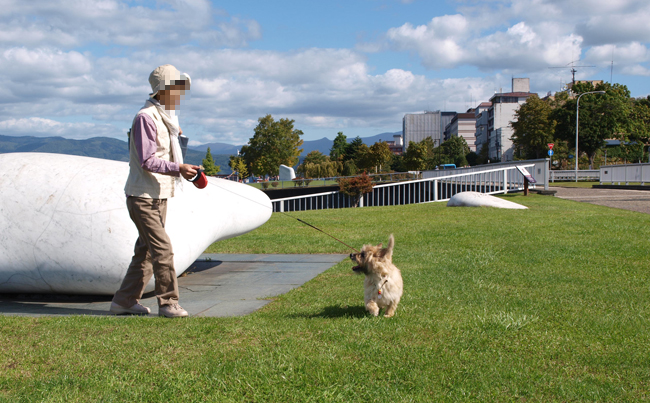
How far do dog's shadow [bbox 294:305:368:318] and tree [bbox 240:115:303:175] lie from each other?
5701cm

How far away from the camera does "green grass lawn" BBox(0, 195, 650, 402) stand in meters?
2.95

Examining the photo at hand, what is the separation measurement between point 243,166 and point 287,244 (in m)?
74.3

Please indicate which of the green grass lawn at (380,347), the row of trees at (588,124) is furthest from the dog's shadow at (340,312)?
the row of trees at (588,124)

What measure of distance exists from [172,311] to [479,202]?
13.4m

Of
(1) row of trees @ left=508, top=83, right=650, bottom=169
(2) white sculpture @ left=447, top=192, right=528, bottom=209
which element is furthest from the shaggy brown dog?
(1) row of trees @ left=508, top=83, right=650, bottom=169

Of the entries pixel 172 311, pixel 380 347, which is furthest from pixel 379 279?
pixel 172 311

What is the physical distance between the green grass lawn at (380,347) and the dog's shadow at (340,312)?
0.02 m

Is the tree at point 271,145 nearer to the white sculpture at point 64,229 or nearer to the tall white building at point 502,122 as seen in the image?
the white sculpture at point 64,229

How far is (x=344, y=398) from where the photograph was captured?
2.85 m

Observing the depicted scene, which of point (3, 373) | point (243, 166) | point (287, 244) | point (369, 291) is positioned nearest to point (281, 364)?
point (369, 291)

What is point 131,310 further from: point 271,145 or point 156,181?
point 271,145

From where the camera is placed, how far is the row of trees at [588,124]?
58.8m

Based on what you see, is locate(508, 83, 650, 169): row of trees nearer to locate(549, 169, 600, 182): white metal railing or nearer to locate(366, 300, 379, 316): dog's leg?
locate(549, 169, 600, 182): white metal railing

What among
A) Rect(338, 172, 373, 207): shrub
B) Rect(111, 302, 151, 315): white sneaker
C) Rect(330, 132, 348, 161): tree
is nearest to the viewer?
Rect(111, 302, 151, 315): white sneaker
